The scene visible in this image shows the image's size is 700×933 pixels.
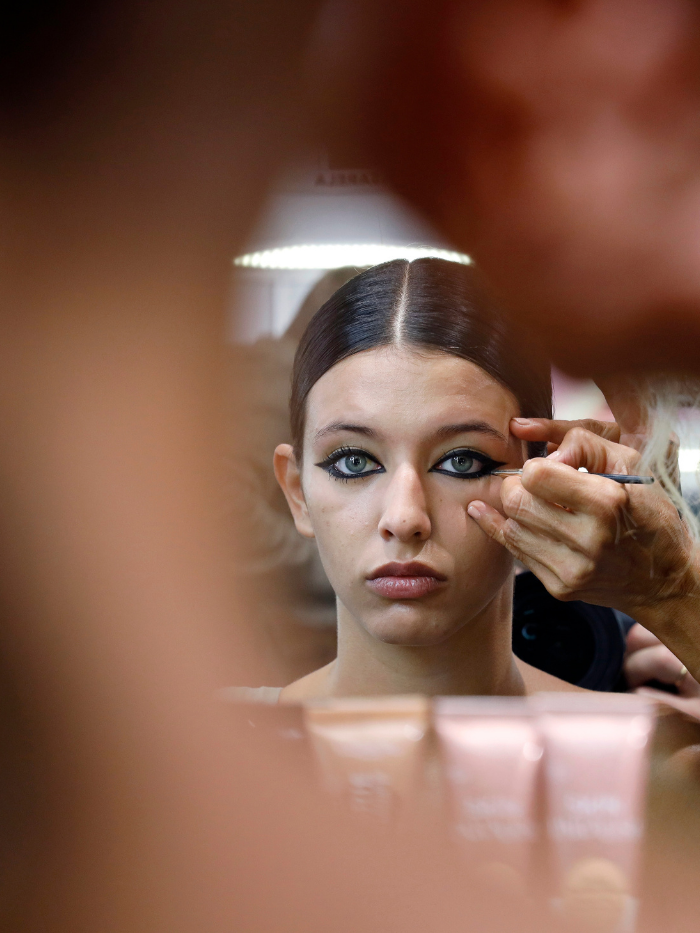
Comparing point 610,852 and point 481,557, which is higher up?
point 481,557

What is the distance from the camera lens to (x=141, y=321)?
678 millimetres

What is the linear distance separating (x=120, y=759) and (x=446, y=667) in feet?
1.01

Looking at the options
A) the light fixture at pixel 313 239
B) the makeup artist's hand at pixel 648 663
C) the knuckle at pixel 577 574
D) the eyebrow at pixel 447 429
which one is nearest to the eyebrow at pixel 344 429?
the eyebrow at pixel 447 429

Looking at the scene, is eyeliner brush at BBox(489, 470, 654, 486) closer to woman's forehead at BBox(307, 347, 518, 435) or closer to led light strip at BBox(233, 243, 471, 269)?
woman's forehead at BBox(307, 347, 518, 435)

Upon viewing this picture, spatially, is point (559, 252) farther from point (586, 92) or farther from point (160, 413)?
point (160, 413)

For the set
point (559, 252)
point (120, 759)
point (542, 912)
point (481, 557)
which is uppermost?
point (559, 252)

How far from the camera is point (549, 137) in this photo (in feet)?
2.25

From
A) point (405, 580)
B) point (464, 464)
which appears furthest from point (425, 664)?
point (464, 464)

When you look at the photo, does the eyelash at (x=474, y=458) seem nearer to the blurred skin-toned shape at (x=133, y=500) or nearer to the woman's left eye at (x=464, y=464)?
the woman's left eye at (x=464, y=464)

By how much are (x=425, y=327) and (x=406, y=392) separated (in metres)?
0.07

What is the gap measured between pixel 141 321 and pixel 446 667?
430 millimetres

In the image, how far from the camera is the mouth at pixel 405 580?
2.34 ft

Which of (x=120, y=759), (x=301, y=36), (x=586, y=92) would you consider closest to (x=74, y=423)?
(x=120, y=759)

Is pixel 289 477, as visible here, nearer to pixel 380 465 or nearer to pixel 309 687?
pixel 380 465
